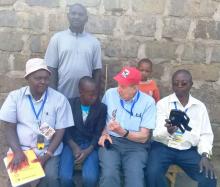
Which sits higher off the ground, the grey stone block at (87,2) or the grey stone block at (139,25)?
the grey stone block at (87,2)

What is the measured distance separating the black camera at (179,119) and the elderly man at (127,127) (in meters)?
0.20

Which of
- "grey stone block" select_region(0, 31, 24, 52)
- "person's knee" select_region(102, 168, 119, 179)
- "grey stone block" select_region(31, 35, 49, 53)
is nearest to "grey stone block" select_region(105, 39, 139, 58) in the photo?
"grey stone block" select_region(31, 35, 49, 53)

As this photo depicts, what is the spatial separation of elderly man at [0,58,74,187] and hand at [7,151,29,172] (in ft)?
0.04

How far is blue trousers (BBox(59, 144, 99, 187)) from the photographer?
4441mm

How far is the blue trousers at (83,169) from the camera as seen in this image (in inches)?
175

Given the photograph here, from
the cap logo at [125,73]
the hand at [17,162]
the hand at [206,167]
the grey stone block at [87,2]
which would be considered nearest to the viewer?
the hand at [17,162]

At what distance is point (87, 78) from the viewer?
4734mm

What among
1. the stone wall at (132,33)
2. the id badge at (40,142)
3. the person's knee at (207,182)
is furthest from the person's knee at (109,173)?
the stone wall at (132,33)

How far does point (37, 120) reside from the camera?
4.51 m

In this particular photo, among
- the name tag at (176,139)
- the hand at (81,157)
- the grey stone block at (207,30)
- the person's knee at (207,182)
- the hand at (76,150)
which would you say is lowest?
the person's knee at (207,182)

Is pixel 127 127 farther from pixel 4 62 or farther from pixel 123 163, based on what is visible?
pixel 4 62

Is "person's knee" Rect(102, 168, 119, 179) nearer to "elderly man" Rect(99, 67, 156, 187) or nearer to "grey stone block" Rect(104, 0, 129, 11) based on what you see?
"elderly man" Rect(99, 67, 156, 187)

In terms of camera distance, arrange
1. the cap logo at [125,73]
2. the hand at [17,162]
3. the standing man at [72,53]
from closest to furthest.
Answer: the hand at [17,162]
the cap logo at [125,73]
the standing man at [72,53]

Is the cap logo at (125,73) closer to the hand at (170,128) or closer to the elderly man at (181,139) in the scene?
the elderly man at (181,139)
